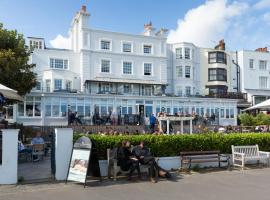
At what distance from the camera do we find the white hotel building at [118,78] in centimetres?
3512

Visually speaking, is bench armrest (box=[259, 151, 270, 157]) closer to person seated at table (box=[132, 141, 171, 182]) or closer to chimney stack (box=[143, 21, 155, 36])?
person seated at table (box=[132, 141, 171, 182])

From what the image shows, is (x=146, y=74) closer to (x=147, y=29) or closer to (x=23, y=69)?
(x=147, y=29)

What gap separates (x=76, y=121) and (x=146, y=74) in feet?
49.0

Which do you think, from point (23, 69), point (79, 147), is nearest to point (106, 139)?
point (79, 147)

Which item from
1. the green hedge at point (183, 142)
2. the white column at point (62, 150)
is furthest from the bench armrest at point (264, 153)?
the white column at point (62, 150)

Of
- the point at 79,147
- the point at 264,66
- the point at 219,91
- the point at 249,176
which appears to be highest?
the point at 264,66

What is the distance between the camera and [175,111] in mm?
40031

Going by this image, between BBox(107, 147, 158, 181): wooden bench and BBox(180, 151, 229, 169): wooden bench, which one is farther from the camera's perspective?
BBox(180, 151, 229, 169): wooden bench

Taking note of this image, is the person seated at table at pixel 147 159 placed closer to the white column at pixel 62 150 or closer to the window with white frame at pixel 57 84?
the white column at pixel 62 150

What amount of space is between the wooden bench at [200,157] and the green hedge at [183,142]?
0.44 metres

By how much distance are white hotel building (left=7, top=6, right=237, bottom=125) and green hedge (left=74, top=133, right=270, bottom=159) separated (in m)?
22.0

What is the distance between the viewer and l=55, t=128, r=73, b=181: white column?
1097 centimetres

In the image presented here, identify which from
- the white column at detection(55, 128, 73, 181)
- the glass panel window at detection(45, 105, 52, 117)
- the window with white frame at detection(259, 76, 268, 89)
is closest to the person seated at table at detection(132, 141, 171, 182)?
the white column at detection(55, 128, 73, 181)

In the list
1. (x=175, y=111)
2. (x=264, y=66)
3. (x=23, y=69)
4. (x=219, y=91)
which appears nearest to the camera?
(x=23, y=69)
